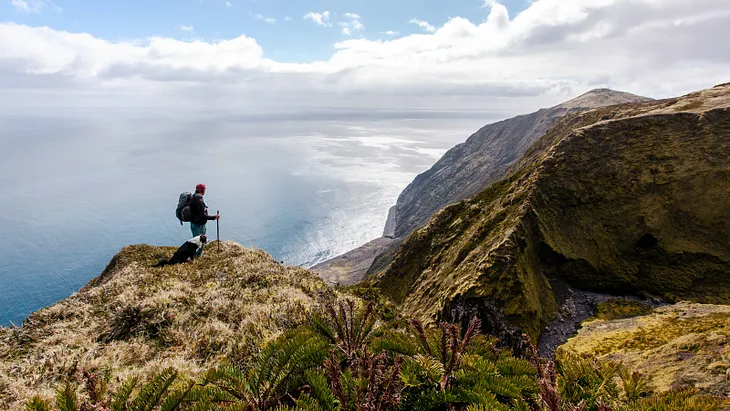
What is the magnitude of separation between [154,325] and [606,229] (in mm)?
16374

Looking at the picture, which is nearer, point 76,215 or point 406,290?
point 406,290

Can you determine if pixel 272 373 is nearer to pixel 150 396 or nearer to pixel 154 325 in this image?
pixel 150 396

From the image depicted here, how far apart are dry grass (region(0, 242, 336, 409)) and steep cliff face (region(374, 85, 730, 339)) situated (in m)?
5.71

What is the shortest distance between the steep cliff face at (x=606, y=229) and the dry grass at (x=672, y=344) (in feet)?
5.53

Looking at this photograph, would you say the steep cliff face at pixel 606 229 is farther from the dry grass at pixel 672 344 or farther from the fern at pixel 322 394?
the fern at pixel 322 394

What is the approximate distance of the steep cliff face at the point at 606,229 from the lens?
12438mm

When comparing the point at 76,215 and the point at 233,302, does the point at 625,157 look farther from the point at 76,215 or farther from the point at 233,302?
the point at 76,215

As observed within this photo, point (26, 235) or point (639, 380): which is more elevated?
point (639, 380)

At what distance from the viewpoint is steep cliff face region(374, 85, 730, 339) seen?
1244 cm

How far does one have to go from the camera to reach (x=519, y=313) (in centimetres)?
1141

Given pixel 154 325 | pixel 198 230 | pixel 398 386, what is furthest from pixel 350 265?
pixel 398 386

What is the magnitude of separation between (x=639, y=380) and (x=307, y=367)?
4.58 meters

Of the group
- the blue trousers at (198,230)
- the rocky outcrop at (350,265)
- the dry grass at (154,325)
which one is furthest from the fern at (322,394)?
the rocky outcrop at (350,265)

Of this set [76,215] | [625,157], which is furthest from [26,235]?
[625,157]
